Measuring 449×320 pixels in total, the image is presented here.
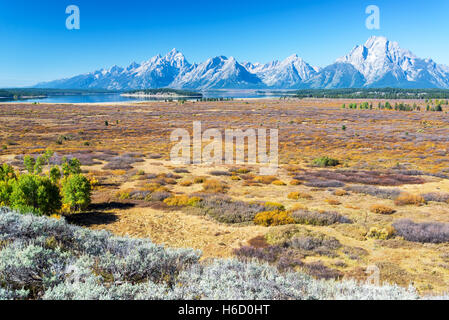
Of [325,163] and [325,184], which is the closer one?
[325,184]

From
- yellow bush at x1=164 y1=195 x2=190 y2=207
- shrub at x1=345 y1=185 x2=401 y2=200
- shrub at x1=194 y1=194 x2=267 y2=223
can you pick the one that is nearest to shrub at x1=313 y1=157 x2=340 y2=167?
shrub at x1=345 y1=185 x2=401 y2=200

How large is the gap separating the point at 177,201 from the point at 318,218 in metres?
8.71

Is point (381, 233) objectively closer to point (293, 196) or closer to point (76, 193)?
point (293, 196)

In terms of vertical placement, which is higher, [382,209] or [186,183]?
→ [186,183]

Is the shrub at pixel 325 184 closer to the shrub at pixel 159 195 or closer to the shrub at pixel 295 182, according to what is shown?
the shrub at pixel 295 182

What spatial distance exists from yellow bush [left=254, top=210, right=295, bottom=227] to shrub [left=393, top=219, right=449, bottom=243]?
506 cm

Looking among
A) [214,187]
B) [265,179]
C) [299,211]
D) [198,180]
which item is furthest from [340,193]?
[198,180]

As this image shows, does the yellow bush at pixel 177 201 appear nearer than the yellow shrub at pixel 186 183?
Yes

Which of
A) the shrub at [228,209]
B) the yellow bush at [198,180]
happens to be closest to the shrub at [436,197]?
the shrub at [228,209]

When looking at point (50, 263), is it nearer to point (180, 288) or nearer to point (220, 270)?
point (180, 288)

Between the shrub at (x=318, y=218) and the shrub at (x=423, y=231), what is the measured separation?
2.38 metres

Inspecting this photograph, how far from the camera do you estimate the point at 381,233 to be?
12.0 meters

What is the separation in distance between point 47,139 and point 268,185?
152ft

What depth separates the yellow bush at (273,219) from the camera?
44.8 ft
